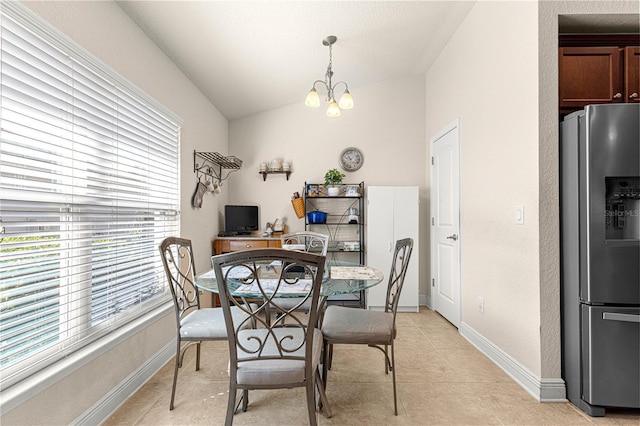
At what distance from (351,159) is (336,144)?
0.30m

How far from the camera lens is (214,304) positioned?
3.33 meters

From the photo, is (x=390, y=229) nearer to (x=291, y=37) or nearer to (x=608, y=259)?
(x=608, y=259)

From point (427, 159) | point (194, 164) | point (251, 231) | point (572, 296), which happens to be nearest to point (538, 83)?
point (572, 296)

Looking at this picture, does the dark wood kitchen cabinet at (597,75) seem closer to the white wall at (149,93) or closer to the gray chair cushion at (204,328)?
the gray chair cushion at (204,328)

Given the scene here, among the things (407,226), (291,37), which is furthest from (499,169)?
(291,37)

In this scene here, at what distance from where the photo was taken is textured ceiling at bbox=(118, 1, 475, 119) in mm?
2123

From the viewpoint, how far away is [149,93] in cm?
222

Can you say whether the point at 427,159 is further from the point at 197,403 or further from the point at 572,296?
the point at 197,403

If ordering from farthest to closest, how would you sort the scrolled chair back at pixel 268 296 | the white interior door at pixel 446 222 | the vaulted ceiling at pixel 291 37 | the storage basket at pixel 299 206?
the storage basket at pixel 299 206
the white interior door at pixel 446 222
the vaulted ceiling at pixel 291 37
the scrolled chair back at pixel 268 296

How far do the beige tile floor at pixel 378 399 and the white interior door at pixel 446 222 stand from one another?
2.64 feet

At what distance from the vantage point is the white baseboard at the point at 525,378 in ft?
6.02

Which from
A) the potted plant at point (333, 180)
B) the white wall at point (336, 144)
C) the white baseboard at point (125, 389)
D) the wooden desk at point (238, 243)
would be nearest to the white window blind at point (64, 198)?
the white baseboard at point (125, 389)

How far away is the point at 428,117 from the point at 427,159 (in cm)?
56

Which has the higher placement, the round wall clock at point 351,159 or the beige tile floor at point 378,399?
the round wall clock at point 351,159
